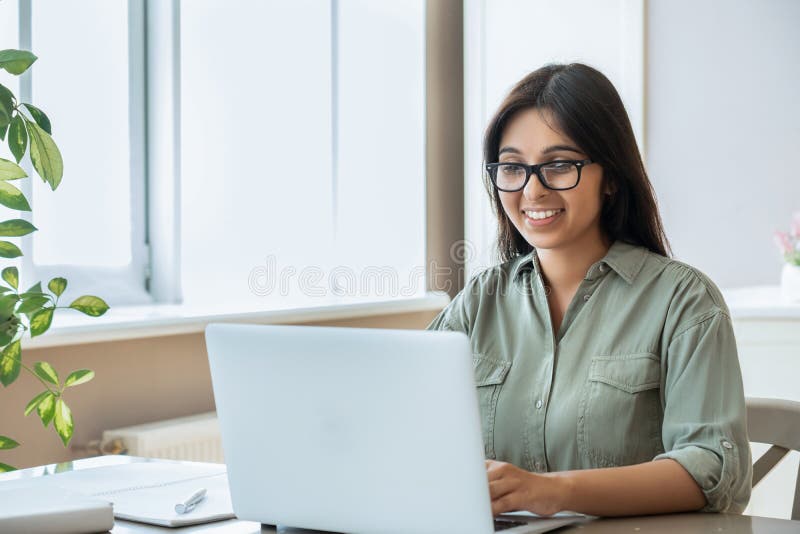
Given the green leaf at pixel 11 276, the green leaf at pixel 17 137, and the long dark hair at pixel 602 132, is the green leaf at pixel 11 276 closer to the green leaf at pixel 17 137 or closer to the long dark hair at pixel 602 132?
the green leaf at pixel 17 137

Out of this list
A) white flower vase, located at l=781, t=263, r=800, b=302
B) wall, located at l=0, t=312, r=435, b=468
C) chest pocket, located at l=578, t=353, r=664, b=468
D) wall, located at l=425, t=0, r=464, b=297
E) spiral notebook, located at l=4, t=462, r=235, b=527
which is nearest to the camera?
spiral notebook, located at l=4, t=462, r=235, b=527

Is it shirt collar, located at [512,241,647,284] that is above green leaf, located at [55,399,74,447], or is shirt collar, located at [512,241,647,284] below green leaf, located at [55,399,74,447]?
above

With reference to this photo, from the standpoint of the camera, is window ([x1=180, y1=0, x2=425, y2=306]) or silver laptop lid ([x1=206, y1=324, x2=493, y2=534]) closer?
silver laptop lid ([x1=206, y1=324, x2=493, y2=534])

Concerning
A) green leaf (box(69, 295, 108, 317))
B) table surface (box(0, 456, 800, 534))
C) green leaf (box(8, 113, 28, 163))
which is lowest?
table surface (box(0, 456, 800, 534))

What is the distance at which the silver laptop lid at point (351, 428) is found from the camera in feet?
3.17

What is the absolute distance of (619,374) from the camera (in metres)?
1.43

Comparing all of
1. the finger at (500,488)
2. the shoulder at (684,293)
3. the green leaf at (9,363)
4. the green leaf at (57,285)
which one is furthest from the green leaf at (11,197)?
the shoulder at (684,293)

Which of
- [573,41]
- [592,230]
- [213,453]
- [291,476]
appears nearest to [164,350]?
[213,453]

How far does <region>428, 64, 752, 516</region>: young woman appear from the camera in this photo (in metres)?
1.31

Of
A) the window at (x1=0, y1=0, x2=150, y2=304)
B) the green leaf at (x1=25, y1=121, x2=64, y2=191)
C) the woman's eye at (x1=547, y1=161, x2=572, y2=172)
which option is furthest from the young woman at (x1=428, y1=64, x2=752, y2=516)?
the window at (x1=0, y1=0, x2=150, y2=304)

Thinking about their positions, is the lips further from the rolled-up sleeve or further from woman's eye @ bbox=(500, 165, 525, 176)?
the rolled-up sleeve

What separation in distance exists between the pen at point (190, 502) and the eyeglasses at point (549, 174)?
0.67 metres

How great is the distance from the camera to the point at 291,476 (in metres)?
1.08

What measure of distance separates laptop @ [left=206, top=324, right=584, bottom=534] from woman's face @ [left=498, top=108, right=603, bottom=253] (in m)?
0.55
